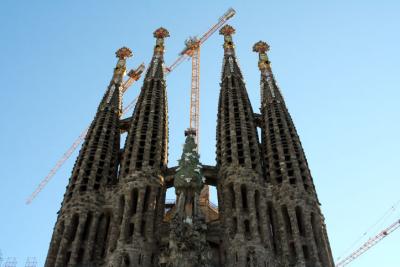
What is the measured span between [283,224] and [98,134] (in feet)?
54.8

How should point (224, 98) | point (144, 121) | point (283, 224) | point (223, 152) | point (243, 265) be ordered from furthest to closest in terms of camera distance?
1. point (224, 98)
2. point (144, 121)
3. point (223, 152)
4. point (283, 224)
5. point (243, 265)

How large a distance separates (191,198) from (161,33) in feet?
99.1

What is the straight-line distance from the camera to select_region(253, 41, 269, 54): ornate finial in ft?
188

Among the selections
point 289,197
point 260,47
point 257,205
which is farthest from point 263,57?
point 257,205

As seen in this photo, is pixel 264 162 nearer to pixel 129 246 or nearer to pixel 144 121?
pixel 144 121

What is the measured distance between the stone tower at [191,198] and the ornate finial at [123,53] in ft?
35.4

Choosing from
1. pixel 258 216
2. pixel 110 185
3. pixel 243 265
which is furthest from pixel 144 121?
pixel 243 265

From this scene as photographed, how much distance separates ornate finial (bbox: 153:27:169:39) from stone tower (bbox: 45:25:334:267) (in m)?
14.2

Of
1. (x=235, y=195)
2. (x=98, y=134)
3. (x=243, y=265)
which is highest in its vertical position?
(x=98, y=134)

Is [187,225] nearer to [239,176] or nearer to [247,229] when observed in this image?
[247,229]

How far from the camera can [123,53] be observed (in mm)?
57875

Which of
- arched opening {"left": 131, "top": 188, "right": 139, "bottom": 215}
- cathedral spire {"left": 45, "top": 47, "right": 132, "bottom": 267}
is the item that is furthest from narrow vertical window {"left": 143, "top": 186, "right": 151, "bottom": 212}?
cathedral spire {"left": 45, "top": 47, "right": 132, "bottom": 267}

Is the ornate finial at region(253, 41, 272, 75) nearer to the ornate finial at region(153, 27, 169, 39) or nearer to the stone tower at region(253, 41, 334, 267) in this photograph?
the stone tower at region(253, 41, 334, 267)

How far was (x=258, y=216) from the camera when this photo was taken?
36.3 m
